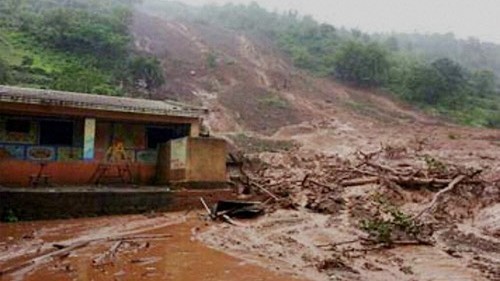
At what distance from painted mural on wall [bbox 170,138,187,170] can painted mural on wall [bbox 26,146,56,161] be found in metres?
3.99

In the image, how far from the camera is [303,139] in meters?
31.9

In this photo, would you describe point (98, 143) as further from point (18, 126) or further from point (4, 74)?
point (4, 74)

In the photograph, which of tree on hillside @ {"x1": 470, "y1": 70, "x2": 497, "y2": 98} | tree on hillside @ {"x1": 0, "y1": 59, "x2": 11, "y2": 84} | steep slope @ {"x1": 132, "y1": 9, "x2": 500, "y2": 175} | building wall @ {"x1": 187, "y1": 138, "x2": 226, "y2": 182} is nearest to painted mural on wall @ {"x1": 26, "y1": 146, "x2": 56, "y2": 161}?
building wall @ {"x1": 187, "y1": 138, "x2": 226, "y2": 182}

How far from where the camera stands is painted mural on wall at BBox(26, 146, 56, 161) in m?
17.7

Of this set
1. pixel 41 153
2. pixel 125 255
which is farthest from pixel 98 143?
pixel 125 255

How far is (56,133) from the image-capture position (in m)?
18.3

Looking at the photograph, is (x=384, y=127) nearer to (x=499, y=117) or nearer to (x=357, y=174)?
(x=499, y=117)

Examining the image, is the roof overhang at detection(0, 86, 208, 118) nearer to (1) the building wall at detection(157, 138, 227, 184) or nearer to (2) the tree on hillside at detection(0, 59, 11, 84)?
(1) the building wall at detection(157, 138, 227, 184)

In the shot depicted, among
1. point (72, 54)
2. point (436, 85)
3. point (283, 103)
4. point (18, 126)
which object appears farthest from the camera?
point (436, 85)

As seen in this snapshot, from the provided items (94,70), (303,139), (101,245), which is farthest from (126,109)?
(94,70)

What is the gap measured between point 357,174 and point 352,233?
19.5 feet

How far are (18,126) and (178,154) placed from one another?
530 centimetres

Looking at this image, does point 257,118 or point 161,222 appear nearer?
point 161,222

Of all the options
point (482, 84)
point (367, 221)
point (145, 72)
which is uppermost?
point (482, 84)
